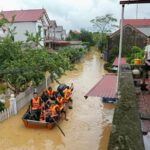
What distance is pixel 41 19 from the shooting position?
76.8 ft

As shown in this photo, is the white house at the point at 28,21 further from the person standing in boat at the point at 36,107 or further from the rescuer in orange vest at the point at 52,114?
the rescuer in orange vest at the point at 52,114

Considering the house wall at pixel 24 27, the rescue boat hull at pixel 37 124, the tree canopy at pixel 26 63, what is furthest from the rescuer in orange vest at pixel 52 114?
the house wall at pixel 24 27

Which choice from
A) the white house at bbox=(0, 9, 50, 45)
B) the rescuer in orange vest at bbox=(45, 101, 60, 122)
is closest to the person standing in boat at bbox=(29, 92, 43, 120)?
the rescuer in orange vest at bbox=(45, 101, 60, 122)

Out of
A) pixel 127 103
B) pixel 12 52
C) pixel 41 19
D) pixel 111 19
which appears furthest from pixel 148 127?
pixel 111 19

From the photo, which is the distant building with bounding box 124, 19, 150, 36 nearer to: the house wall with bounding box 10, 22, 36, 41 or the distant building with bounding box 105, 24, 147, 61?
the distant building with bounding box 105, 24, 147, 61

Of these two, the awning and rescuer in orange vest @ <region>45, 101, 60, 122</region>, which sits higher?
the awning

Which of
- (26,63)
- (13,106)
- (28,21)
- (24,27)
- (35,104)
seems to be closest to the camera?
(35,104)

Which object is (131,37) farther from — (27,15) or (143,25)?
(27,15)

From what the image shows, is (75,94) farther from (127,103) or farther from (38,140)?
(127,103)

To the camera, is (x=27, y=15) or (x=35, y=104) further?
(x=27, y=15)

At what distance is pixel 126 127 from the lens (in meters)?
2.28

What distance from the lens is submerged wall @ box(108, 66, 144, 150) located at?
1.92 meters

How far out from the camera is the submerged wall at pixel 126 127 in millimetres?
1922

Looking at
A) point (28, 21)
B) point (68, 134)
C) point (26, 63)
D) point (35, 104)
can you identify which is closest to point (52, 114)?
point (35, 104)
